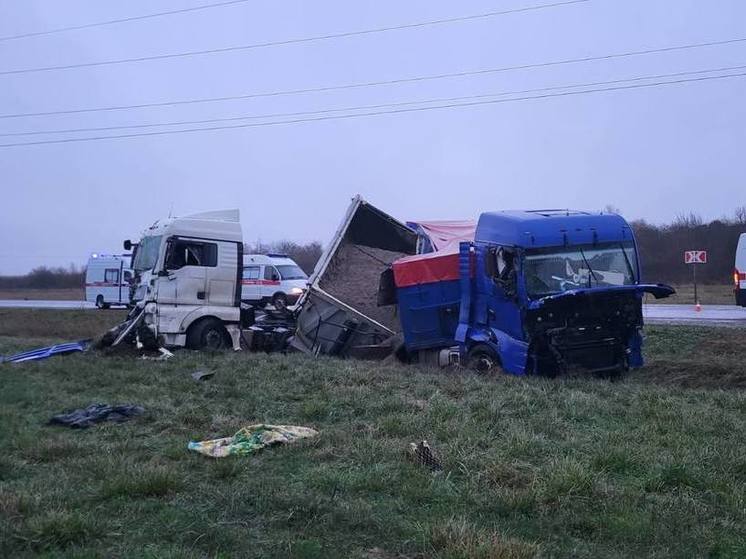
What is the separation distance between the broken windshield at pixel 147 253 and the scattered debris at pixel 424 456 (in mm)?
12766

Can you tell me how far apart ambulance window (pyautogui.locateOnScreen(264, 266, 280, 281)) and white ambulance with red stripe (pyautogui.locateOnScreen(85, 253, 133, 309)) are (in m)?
12.1

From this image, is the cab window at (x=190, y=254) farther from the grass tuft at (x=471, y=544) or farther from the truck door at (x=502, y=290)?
the grass tuft at (x=471, y=544)

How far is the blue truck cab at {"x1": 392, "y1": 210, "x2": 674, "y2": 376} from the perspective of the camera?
39.5 ft

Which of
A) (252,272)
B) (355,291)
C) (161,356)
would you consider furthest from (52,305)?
(355,291)

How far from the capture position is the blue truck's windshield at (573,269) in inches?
491

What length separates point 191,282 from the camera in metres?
18.3

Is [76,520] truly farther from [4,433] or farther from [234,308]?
[234,308]

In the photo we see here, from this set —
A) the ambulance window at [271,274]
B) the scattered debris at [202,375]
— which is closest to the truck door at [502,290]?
the scattered debris at [202,375]

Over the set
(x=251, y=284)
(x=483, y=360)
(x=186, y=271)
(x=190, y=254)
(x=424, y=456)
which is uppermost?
(x=190, y=254)

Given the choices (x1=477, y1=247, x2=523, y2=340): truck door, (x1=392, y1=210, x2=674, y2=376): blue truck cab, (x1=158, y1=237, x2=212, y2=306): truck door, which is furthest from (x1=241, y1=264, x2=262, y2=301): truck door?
(x1=477, y1=247, x2=523, y2=340): truck door

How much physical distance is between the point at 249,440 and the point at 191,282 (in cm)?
1141

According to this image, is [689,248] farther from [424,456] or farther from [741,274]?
[424,456]

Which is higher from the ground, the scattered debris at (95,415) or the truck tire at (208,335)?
the truck tire at (208,335)

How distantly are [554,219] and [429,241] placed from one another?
5.06 m
